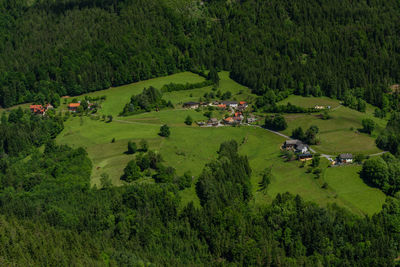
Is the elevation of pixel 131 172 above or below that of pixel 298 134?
above

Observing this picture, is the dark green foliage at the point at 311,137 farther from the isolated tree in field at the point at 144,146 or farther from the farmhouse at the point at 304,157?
the isolated tree in field at the point at 144,146

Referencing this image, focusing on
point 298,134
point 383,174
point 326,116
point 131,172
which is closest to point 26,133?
point 131,172

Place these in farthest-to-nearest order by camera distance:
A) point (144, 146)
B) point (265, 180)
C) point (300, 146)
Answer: point (300, 146) → point (144, 146) → point (265, 180)

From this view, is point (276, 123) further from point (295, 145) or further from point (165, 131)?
point (165, 131)

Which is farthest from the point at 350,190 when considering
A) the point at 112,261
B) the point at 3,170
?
the point at 3,170

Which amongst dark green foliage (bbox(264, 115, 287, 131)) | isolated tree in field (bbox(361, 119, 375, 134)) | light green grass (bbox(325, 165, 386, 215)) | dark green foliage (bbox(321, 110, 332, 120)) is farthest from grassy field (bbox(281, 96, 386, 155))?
light green grass (bbox(325, 165, 386, 215))

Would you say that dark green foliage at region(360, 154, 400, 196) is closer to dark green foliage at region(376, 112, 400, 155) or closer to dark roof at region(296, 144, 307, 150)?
dark green foliage at region(376, 112, 400, 155)
